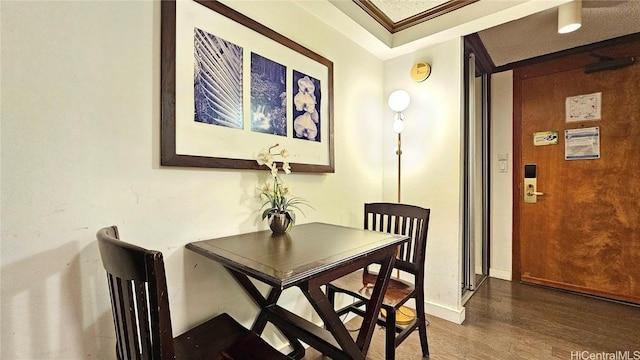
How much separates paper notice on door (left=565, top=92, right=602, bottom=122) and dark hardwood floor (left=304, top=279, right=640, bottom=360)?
1.70m

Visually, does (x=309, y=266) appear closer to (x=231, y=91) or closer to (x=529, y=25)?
(x=231, y=91)

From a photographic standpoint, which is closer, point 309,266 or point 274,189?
point 309,266

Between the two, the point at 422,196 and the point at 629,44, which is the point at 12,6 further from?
the point at 629,44

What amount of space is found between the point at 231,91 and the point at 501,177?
3063 millimetres

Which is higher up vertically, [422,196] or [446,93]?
[446,93]

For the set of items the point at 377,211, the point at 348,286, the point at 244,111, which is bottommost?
the point at 348,286


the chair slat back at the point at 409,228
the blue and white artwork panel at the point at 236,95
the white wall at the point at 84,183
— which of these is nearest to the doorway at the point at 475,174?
the chair slat back at the point at 409,228

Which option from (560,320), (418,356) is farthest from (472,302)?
(418,356)

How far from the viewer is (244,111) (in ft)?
4.93

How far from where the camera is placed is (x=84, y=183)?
1.05 m

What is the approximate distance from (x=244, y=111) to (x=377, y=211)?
115cm

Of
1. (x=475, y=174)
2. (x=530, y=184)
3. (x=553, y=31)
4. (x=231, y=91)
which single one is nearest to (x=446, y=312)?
(x=475, y=174)

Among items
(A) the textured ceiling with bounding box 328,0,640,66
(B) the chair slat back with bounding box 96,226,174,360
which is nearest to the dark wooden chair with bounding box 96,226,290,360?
(B) the chair slat back with bounding box 96,226,174,360

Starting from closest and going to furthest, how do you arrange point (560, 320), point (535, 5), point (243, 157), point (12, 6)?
point (12, 6) < point (243, 157) < point (535, 5) < point (560, 320)
